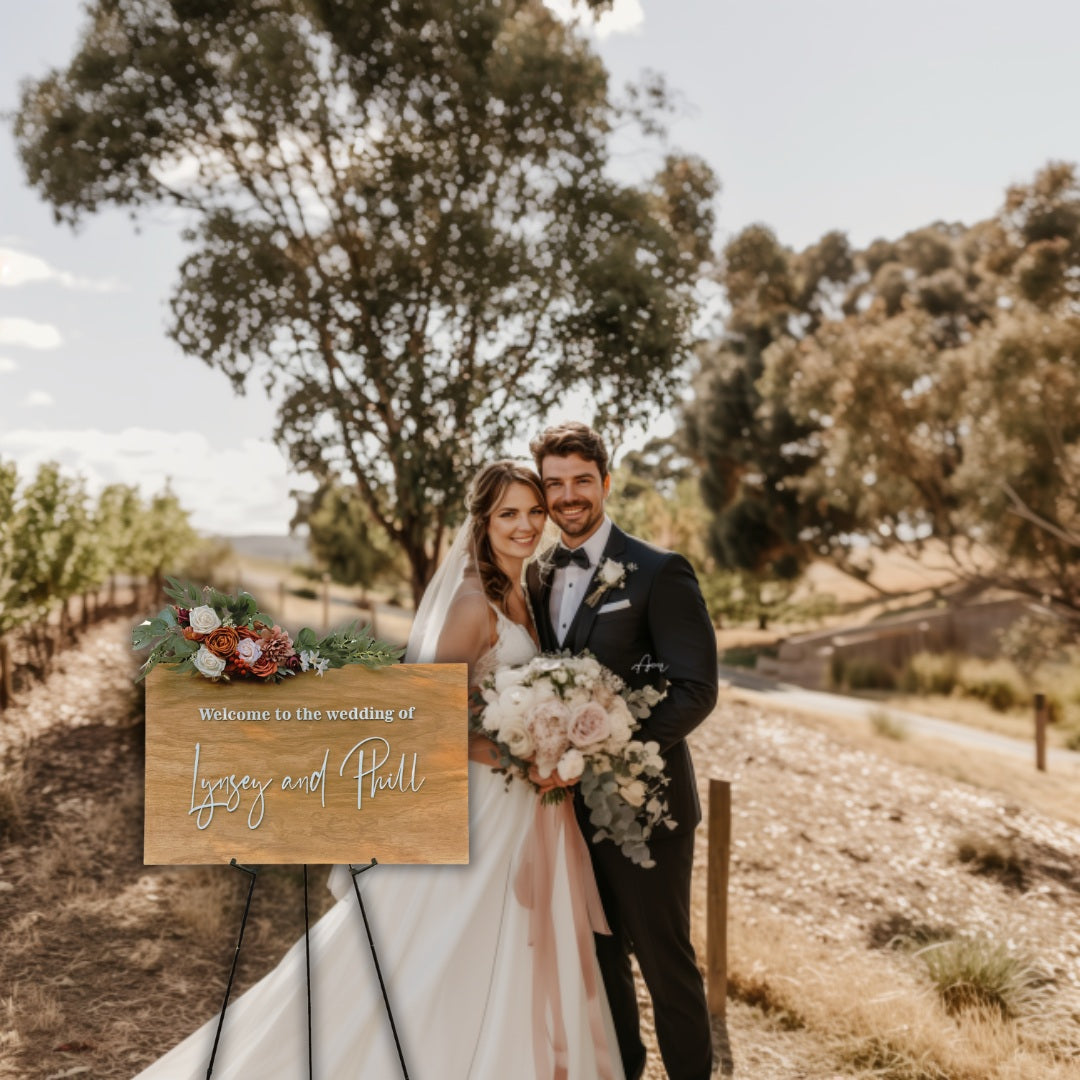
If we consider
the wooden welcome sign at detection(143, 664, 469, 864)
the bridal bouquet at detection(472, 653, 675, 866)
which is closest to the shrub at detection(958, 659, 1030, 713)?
the bridal bouquet at detection(472, 653, 675, 866)

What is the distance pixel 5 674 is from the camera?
381 inches

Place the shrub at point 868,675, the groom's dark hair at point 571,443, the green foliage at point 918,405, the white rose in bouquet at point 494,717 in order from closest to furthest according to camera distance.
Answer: the white rose in bouquet at point 494,717
the groom's dark hair at point 571,443
the green foliage at point 918,405
the shrub at point 868,675

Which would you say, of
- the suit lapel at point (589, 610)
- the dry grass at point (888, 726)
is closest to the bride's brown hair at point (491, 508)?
the suit lapel at point (589, 610)

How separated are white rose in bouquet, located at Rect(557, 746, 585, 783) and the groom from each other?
0.41 m

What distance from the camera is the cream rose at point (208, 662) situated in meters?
3.02

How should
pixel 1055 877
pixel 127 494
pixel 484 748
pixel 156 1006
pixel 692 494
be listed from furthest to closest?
pixel 692 494 < pixel 127 494 < pixel 1055 877 < pixel 156 1006 < pixel 484 748

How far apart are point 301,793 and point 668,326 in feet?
22.9

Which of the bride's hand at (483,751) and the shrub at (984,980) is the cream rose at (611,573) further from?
the shrub at (984,980)

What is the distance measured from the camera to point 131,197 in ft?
33.0

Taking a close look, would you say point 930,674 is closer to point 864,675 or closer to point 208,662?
point 864,675

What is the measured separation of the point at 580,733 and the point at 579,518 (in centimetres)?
92

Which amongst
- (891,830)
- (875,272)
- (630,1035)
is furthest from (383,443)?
(875,272)

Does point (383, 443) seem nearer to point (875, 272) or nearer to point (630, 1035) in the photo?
point (630, 1035)

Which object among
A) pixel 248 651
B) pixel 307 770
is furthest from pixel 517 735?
pixel 248 651
